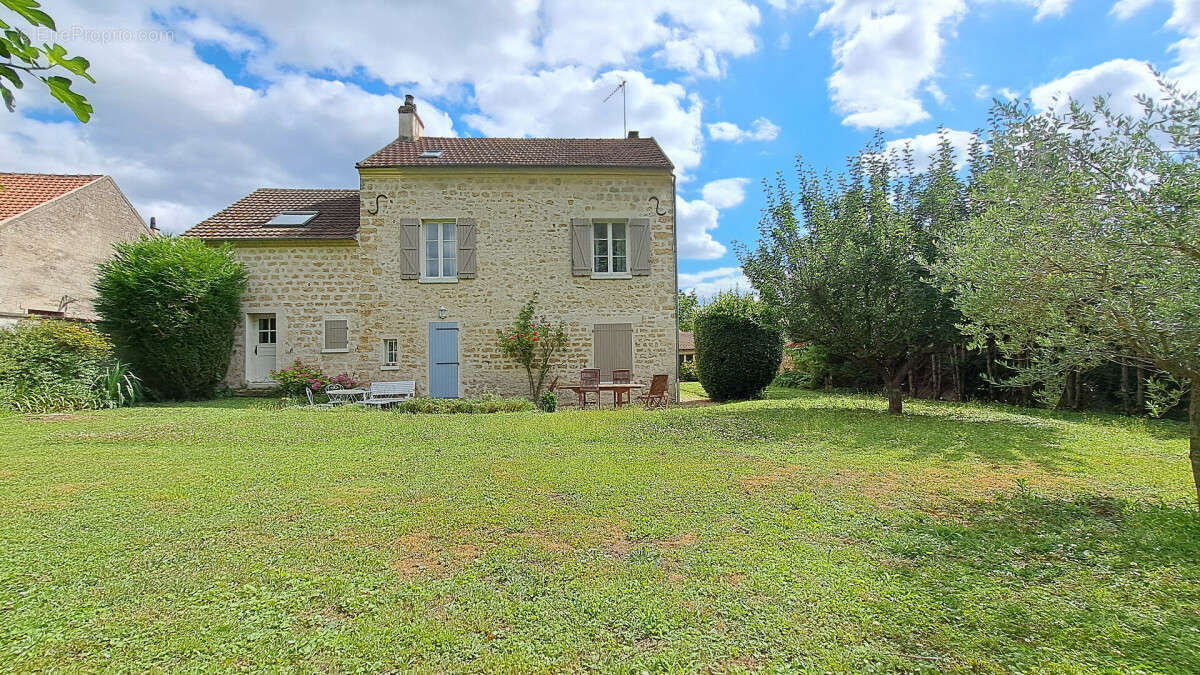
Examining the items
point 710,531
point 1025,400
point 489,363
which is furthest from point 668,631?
point 1025,400

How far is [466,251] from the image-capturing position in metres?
13.9

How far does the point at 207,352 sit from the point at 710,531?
13157 millimetres

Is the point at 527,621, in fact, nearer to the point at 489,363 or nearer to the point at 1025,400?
the point at 489,363

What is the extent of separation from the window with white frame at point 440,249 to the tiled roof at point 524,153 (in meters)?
1.52

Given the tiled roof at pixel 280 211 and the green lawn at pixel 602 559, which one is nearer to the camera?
the green lawn at pixel 602 559

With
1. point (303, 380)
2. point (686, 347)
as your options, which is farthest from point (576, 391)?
point (686, 347)

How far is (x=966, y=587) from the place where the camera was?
3.05m

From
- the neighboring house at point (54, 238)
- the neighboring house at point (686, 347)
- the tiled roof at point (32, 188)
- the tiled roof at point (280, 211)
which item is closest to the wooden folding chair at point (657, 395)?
the tiled roof at point (280, 211)

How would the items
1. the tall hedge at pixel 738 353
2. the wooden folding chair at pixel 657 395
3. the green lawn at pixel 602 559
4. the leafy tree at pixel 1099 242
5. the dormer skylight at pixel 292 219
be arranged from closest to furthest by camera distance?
the green lawn at pixel 602 559 < the leafy tree at pixel 1099 242 < the wooden folding chair at pixel 657 395 < the tall hedge at pixel 738 353 < the dormer skylight at pixel 292 219

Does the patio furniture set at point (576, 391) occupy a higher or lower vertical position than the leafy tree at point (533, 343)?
lower

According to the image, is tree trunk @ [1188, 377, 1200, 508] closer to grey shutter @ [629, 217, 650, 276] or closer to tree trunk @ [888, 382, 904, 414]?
tree trunk @ [888, 382, 904, 414]

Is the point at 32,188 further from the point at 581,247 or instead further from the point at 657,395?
the point at 657,395

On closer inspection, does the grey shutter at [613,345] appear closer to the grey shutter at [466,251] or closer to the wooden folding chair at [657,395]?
the wooden folding chair at [657,395]

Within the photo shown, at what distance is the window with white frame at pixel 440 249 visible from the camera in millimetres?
14039
